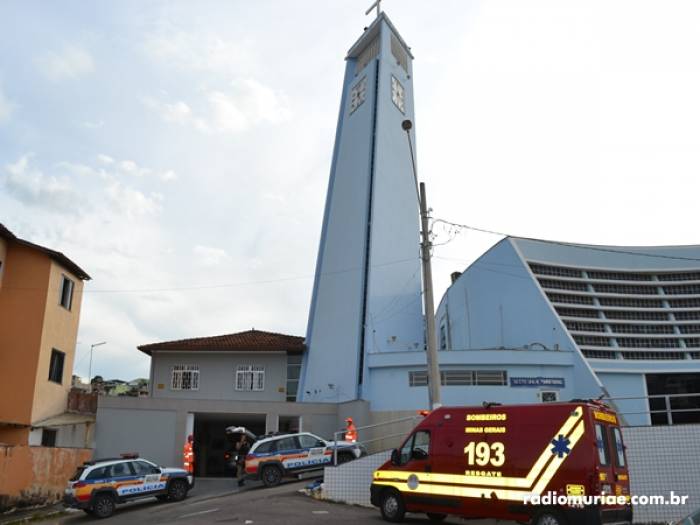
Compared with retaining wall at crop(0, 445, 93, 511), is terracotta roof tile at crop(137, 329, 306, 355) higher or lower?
higher

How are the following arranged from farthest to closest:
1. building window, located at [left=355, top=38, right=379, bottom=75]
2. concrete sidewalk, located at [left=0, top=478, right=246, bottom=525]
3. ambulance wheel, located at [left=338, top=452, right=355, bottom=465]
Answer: building window, located at [left=355, top=38, right=379, bottom=75]
ambulance wheel, located at [left=338, top=452, right=355, bottom=465]
concrete sidewalk, located at [left=0, top=478, right=246, bottom=525]

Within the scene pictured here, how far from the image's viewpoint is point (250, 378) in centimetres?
3372

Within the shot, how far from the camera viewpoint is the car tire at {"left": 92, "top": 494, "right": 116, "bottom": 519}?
685 inches

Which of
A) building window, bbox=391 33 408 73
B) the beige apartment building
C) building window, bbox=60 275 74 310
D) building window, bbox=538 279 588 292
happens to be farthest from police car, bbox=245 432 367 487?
building window, bbox=391 33 408 73

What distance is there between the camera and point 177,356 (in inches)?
1350

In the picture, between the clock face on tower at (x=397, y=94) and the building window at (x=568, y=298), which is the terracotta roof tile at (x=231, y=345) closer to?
the building window at (x=568, y=298)

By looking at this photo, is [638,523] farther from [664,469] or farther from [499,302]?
[499,302]

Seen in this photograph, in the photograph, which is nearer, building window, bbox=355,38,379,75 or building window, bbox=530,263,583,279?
building window, bbox=530,263,583,279

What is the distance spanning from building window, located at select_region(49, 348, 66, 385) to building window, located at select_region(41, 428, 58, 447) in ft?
6.20

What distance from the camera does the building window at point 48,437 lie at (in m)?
24.0

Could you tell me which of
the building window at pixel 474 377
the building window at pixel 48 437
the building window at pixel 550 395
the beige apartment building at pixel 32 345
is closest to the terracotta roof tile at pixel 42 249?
the beige apartment building at pixel 32 345

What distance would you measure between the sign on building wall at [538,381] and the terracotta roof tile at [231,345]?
1144cm

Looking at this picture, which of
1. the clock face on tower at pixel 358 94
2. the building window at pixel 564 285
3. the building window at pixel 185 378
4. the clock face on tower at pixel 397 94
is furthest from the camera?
the clock face on tower at pixel 358 94

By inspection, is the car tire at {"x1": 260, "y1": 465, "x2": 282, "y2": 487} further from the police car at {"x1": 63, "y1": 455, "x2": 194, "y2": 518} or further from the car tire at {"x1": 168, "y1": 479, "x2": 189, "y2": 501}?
the car tire at {"x1": 168, "y1": 479, "x2": 189, "y2": 501}
